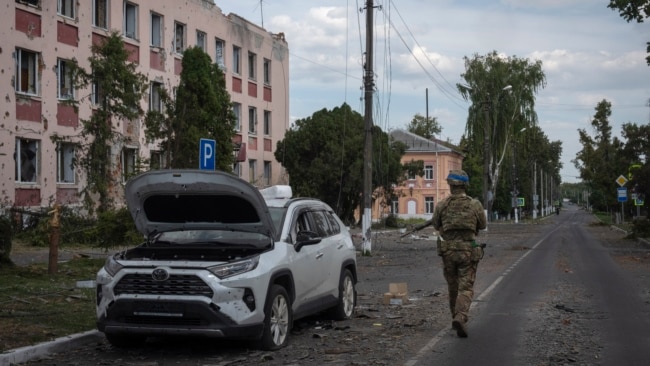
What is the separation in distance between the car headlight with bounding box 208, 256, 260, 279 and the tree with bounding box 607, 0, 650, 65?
2208 cm

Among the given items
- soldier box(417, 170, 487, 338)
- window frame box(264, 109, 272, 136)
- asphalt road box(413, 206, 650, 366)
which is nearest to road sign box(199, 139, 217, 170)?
asphalt road box(413, 206, 650, 366)

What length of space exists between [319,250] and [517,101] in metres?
62.5

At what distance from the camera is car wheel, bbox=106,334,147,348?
8680 millimetres

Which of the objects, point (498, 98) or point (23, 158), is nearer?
point (23, 158)

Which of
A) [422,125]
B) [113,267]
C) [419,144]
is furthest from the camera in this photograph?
[422,125]

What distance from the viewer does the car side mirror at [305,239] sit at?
943 cm

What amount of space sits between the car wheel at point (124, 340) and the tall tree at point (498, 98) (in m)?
59.9

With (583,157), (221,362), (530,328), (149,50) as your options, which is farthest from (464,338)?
(583,157)

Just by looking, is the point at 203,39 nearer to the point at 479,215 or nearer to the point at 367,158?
the point at 367,158

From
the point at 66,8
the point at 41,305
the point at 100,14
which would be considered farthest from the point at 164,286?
the point at 100,14

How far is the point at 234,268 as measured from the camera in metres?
8.23

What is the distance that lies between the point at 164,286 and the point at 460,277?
144 inches

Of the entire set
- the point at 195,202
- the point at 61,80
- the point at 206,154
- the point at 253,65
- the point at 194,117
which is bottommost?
the point at 195,202

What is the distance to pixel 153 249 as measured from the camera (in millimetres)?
8984
